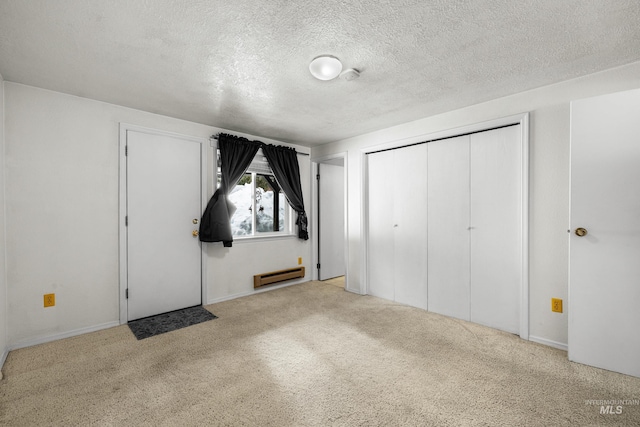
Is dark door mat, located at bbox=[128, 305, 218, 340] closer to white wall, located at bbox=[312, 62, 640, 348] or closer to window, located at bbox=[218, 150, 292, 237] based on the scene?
window, located at bbox=[218, 150, 292, 237]

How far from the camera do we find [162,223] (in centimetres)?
335

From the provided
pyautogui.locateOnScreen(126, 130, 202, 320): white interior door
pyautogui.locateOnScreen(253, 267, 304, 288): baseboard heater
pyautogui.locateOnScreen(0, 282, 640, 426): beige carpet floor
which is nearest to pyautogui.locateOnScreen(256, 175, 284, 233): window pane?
pyautogui.locateOnScreen(253, 267, 304, 288): baseboard heater

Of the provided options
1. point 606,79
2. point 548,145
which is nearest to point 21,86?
point 548,145

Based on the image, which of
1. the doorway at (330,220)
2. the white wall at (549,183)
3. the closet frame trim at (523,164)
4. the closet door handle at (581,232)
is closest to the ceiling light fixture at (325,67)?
the closet frame trim at (523,164)

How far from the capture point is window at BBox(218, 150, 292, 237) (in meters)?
4.15

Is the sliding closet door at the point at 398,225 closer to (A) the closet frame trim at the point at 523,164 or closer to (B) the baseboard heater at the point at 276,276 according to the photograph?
(A) the closet frame trim at the point at 523,164

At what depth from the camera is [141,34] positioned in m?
1.80

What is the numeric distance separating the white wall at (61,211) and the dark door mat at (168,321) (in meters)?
0.31

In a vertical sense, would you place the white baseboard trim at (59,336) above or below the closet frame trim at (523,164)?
below

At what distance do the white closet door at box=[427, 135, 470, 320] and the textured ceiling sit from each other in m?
0.58

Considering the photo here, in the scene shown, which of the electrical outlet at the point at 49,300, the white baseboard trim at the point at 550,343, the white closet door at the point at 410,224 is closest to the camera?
the white baseboard trim at the point at 550,343

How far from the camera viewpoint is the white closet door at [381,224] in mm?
3857

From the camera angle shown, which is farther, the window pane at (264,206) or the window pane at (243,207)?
the window pane at (264,206)

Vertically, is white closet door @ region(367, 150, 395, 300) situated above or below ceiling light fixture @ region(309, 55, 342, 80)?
below
